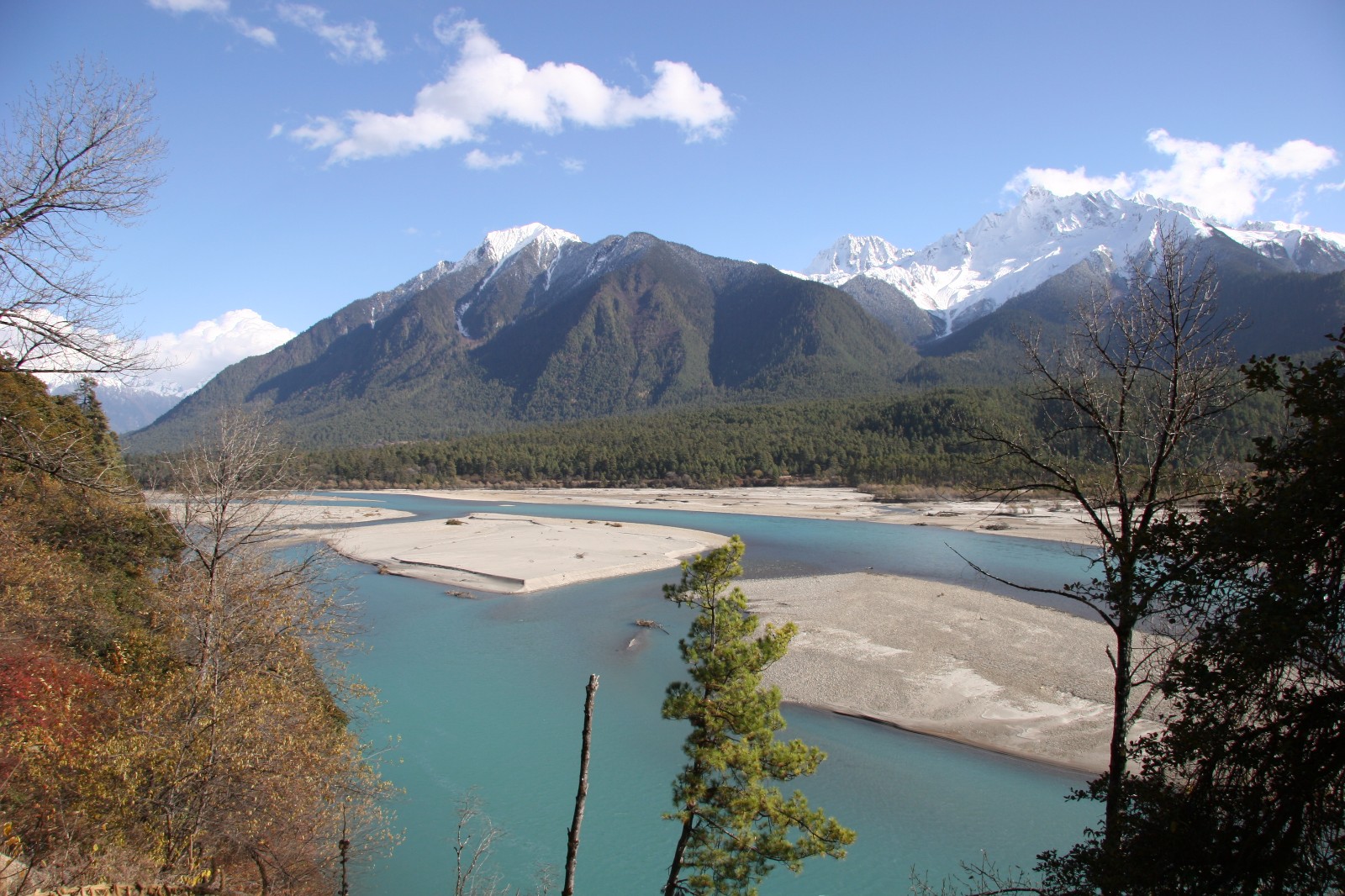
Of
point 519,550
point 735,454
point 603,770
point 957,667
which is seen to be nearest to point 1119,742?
point 603,770

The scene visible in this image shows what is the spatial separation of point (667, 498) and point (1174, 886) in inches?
3382

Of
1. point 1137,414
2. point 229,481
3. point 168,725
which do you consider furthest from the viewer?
point 229,481

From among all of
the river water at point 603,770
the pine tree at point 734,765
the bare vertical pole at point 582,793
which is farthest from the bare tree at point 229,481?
the pine tree at point 734,765

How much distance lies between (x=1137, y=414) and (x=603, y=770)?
1452cm

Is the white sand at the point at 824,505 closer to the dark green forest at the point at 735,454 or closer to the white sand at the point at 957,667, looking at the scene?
the dark green forest at the point at 735,454

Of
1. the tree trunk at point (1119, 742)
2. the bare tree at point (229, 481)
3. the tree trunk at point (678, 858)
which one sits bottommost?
the tree trunk at point (678, 858)

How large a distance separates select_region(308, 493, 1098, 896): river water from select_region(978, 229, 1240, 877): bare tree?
6.26 metres

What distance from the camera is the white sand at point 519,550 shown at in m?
39.9

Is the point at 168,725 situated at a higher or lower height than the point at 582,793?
lower

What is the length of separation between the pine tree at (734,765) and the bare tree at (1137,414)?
12.4 feet

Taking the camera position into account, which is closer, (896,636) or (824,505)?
(896,636)

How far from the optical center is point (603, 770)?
1764cm

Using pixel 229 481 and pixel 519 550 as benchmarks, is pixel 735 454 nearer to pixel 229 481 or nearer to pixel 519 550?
pixel 519 550

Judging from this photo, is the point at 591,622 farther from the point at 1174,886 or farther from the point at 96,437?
the point at 1174,886
